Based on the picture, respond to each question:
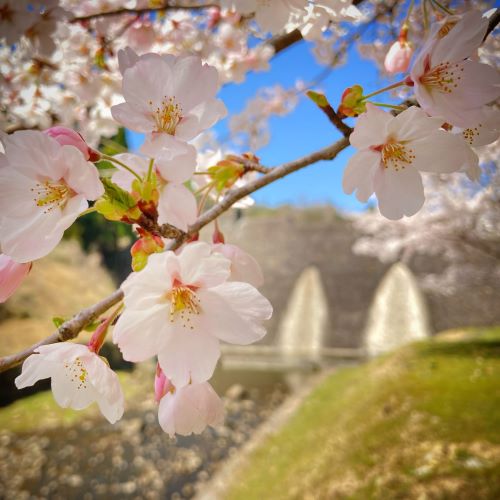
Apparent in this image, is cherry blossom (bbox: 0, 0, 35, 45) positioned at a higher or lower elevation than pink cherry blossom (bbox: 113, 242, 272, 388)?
higher

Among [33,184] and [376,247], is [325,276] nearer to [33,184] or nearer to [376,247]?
[376,247]

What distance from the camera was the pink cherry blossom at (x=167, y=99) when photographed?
349 mm

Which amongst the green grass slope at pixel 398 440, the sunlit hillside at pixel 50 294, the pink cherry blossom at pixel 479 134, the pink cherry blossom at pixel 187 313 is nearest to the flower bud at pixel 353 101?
the pink cherry blossom at pixel 479 134

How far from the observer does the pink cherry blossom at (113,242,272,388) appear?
13.4 inches

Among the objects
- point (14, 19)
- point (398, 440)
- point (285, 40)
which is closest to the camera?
point (14, 19)

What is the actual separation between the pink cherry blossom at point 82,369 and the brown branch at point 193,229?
1cm

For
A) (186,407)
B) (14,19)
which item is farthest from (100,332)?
(14,19)

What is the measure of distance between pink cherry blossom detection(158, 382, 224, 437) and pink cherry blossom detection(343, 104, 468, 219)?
273mm

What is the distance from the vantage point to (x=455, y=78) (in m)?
0.38

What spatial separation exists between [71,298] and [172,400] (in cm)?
794

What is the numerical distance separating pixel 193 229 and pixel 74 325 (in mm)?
156

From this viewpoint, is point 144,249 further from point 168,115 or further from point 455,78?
point 455,78

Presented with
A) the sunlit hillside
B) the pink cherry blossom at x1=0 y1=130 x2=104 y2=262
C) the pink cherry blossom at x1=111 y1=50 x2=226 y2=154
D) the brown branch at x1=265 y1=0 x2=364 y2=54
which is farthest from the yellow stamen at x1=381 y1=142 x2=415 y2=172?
the sunlit hillside

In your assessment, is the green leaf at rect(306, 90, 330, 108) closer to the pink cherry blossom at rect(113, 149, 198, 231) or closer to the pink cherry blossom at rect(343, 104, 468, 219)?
the pink cherry blossom at rect(343, 104, 468, 219)
